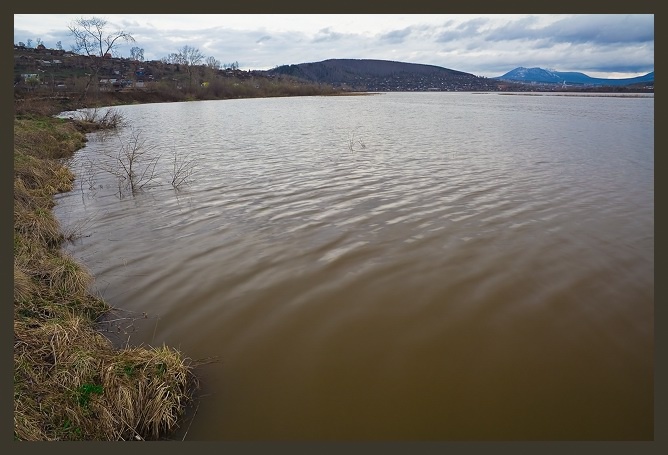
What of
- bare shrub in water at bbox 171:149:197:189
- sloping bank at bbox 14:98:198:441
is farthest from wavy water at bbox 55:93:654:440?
bare shrub in water at bbox 171:149:197:189

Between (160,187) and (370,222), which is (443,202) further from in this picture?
(160,187)

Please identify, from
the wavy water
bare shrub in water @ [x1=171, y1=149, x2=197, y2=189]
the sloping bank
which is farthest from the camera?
bare shrub in water @ [x1=171, y1=149, x2=197, y2=189]

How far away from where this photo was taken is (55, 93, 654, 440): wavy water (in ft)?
13.5

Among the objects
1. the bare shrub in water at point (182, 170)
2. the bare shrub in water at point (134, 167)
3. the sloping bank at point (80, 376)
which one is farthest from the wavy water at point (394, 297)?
the bare shrub in water at point (182, 170)

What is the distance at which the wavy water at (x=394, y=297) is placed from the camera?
4125 mm

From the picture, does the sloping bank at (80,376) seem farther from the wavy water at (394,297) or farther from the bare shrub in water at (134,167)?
the bare shrub in water at (134,167)

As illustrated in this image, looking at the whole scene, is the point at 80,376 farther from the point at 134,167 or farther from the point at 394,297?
the point at 134,167

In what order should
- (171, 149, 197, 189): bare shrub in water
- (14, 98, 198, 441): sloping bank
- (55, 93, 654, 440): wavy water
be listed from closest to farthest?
1. (14, 98, 198, 441): sloping bank
2. (55, 93, 654, 440): wavy water
3. (171, 149, 197, 189): bare shrub in water

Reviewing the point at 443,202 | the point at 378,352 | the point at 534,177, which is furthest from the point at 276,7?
the point at 534,177

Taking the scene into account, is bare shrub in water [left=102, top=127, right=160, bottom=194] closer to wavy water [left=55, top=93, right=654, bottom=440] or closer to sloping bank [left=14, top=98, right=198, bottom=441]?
wavy water [left=55, top=93, right=654, bottom=440]

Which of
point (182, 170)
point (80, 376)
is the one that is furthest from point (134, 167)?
point (80, 376)

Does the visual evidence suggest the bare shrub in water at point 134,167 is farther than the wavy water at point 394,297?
Yes

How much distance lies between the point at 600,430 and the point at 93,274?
7.15m

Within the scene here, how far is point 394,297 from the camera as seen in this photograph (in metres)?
5.90
